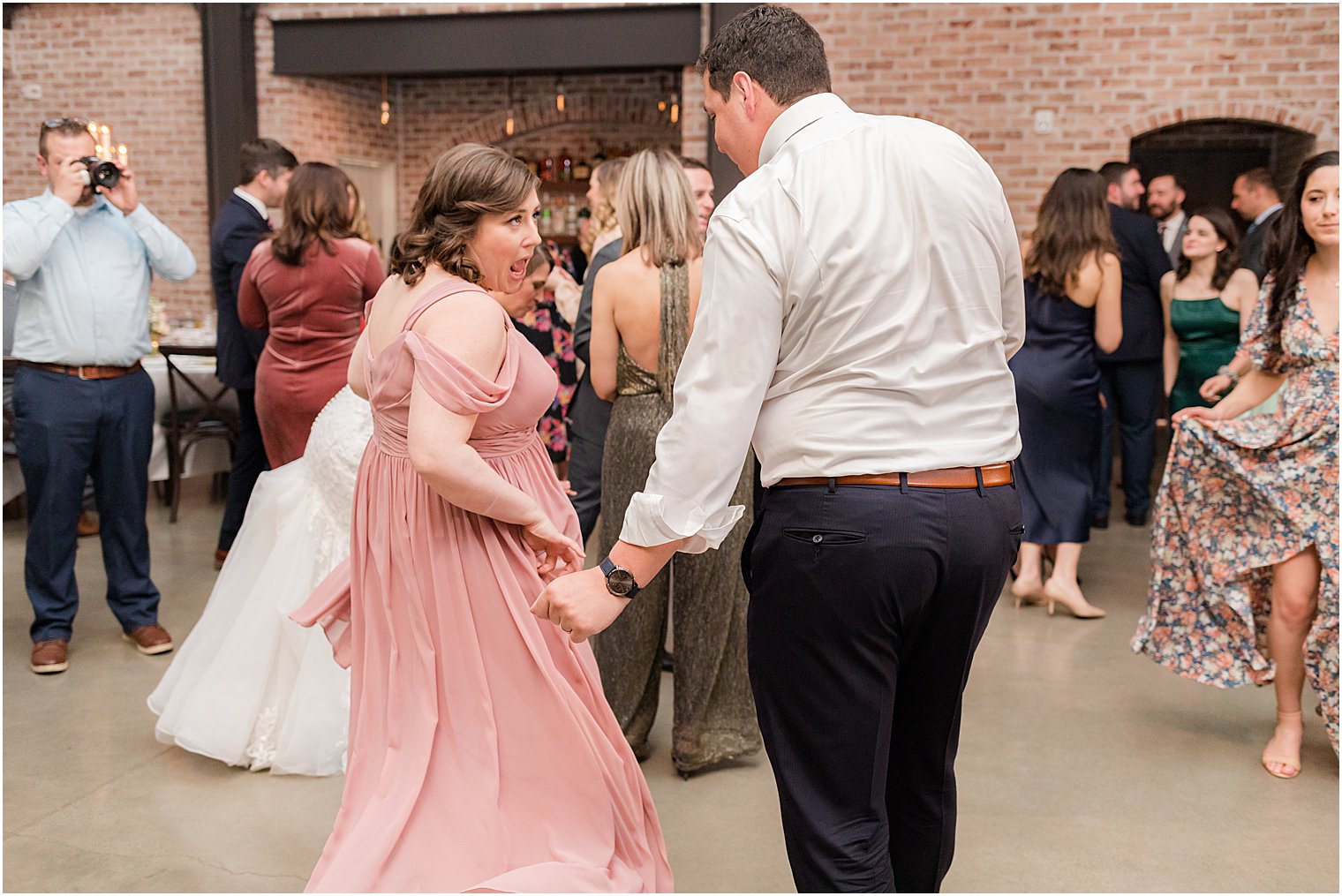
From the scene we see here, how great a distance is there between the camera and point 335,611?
2.44 metres

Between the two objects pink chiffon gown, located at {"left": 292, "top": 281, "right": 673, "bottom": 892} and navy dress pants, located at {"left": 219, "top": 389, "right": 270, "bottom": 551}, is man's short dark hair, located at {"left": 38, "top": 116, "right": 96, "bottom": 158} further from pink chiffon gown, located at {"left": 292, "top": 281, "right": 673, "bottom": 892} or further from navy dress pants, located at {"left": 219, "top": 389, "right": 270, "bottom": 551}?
pink chiffon gown, located at {"left": 292, "top": 281, "right": 673, "bottom": 892}

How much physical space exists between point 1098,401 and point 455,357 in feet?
12.1

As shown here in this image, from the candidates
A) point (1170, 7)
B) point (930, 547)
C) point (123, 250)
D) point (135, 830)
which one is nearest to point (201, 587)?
point (123, 250)

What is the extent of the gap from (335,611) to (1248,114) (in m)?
7.19

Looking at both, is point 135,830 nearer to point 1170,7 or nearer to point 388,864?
point 388,864

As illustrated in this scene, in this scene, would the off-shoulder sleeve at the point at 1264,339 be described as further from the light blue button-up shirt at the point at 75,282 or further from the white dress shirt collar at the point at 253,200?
the white dress shirt collar at the point at 253,200

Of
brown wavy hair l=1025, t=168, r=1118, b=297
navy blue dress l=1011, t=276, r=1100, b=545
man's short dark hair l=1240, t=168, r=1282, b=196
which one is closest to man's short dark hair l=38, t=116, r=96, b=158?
brown wavy hair l=1025, t=168, r=1118, b=297

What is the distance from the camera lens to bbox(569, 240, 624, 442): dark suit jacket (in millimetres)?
3461

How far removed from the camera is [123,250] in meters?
4.04

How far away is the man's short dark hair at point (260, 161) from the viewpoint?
5.12 m

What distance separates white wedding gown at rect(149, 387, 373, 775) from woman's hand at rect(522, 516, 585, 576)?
1.18m

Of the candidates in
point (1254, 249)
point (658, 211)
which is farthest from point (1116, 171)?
point (658, 211)

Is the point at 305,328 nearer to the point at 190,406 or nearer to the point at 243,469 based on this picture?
the point at 243,469

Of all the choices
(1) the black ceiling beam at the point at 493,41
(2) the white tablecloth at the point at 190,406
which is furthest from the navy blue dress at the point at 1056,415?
(2) the white tablecloth at the point at 190,406
